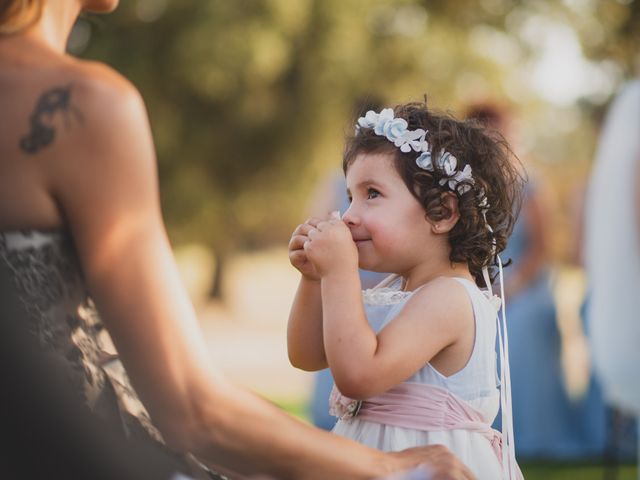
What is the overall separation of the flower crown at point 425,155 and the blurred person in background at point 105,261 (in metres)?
0.82

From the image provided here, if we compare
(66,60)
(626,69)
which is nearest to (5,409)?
(66,60)

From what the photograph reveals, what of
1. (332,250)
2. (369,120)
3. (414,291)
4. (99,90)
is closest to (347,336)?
(332,250)

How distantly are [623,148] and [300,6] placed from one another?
A: 9.41m

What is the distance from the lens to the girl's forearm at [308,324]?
229 centimetres

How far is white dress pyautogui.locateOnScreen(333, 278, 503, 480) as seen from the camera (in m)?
2.11

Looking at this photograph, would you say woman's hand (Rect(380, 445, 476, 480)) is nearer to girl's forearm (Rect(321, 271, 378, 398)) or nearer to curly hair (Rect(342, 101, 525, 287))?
girl's forearm (Rect(321, 271, 378, 398))

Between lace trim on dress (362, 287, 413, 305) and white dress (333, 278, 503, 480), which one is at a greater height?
lace trim on dress (362, 287, 413, 305)

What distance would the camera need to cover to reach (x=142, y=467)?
66.3 inches

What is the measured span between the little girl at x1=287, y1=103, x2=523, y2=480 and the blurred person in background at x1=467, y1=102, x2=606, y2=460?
15.0ft

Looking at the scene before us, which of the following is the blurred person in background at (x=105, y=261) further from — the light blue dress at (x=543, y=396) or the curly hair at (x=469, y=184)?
the light blue dress at (x=543, y=396)

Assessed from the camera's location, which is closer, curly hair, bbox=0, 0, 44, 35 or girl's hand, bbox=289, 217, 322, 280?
curly hair, bbox=0, 0, 44, 35

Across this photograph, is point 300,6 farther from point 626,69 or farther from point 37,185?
point 37,185

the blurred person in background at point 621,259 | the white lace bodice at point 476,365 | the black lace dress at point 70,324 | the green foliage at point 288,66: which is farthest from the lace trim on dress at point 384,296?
the green foliage at point 288,66

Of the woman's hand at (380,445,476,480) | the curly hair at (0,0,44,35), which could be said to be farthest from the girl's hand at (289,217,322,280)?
the curly hair at (0,0,44,35)
